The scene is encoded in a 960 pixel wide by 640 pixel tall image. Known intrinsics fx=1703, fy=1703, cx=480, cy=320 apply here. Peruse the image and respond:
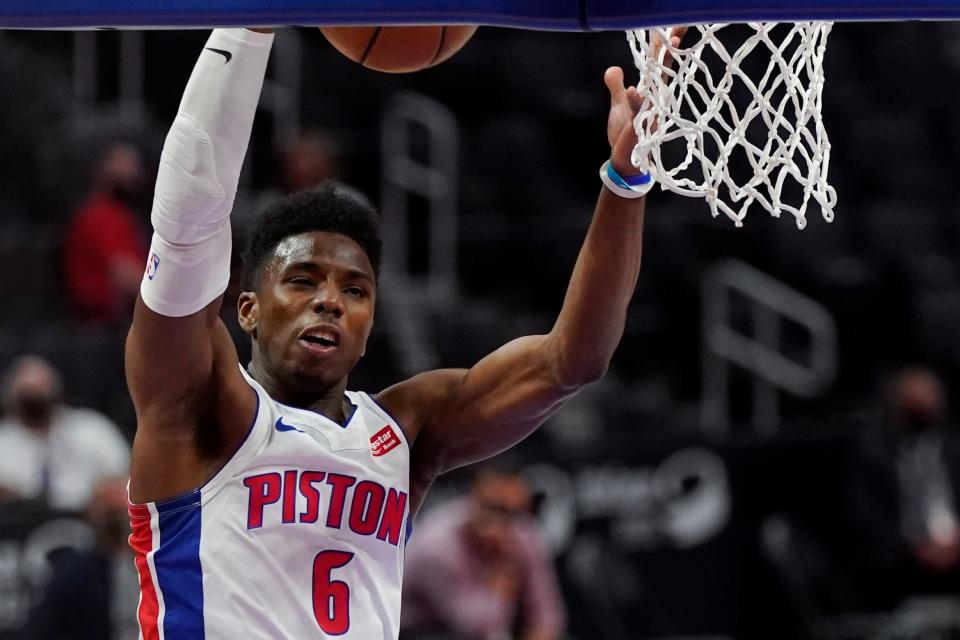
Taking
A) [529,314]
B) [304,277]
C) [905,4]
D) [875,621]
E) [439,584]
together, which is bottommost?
[875,621]

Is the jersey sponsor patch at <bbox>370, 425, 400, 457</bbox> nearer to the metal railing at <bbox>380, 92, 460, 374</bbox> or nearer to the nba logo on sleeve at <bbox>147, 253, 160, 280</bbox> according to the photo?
the nba logo on sleeve at <bbox>147, 253, 160, 280</bbox>

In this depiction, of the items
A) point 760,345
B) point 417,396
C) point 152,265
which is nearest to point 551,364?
point 417,396

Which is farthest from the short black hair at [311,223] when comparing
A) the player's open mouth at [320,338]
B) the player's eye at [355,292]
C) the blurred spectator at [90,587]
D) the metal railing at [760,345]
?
the metal railing at [760,345]

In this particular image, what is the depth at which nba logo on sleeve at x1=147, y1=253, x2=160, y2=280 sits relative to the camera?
3475 mm

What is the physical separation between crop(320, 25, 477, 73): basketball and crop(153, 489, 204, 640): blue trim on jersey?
3.36ft

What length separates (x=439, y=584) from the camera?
8.08 meters

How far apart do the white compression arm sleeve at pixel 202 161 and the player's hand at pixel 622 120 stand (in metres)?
0.90

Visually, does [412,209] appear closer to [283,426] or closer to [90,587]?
[90,587]

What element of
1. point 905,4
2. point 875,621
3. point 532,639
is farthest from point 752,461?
point 905,4

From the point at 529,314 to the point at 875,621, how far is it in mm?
3375

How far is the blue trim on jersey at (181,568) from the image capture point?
373 cm

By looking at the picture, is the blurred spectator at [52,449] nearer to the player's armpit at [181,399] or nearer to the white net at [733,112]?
the player's armpit at [181,399]

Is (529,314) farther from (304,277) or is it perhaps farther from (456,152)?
(304,277)

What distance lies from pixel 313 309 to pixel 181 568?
2.12 ft
